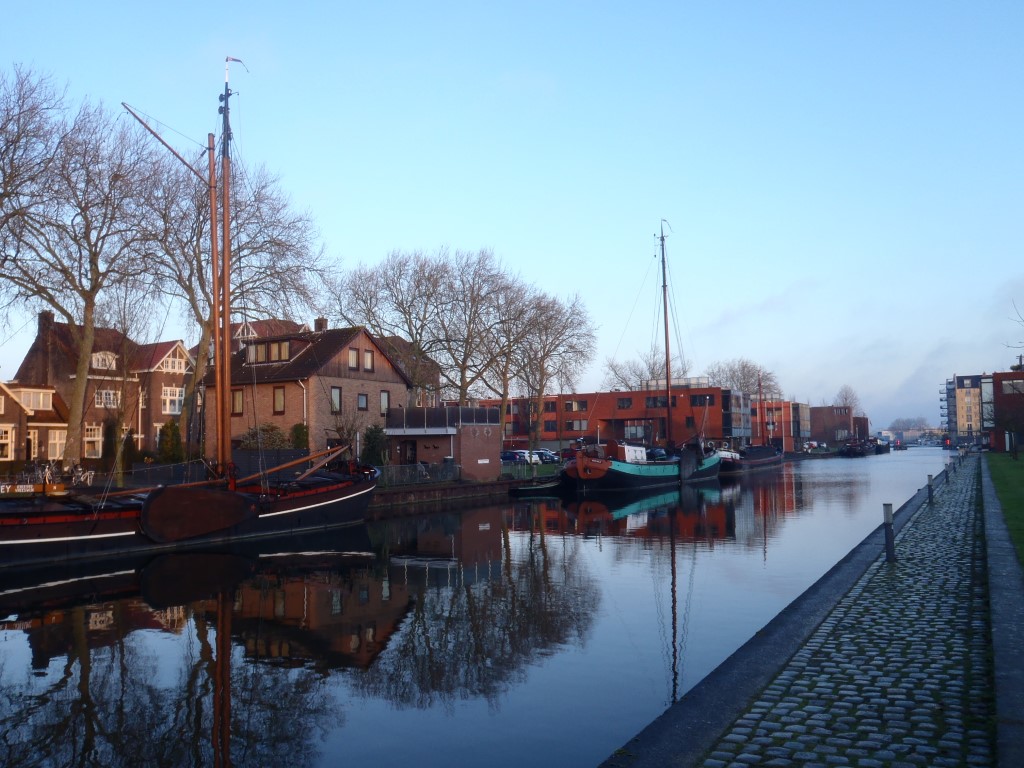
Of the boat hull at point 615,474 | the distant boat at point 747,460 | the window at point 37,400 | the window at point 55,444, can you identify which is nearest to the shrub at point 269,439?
the boat hull at point 615,474

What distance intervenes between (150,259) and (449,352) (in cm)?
2591

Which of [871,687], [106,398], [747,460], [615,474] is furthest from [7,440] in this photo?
[747,460]

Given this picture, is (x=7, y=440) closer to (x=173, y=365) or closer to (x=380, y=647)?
(x=173, y=365)

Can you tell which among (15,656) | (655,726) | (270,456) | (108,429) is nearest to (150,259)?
(270,456)

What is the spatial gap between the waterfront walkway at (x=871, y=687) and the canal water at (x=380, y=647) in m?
1.12

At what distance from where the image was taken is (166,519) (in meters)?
25.3

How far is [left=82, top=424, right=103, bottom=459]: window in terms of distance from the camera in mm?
57031

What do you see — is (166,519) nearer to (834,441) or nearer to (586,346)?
(586,346)

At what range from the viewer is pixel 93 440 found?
57.8 m

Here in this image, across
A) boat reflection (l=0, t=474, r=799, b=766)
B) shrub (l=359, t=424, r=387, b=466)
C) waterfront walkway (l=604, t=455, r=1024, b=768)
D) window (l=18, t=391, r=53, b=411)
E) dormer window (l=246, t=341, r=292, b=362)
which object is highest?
dormer window (l=246, t=341, r=292, b=362)

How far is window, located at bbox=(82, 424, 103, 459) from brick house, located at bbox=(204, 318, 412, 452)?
938 centimetres

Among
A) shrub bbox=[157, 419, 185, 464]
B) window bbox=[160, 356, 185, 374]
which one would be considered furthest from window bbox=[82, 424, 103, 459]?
shrub bbox=[157, 419, 185, 464]

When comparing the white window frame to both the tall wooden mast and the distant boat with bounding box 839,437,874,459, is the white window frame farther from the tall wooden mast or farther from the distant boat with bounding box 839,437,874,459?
the distant boat with bounding box 839,437,874,459

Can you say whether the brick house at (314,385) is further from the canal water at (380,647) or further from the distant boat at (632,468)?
the canal water at (380,647)
